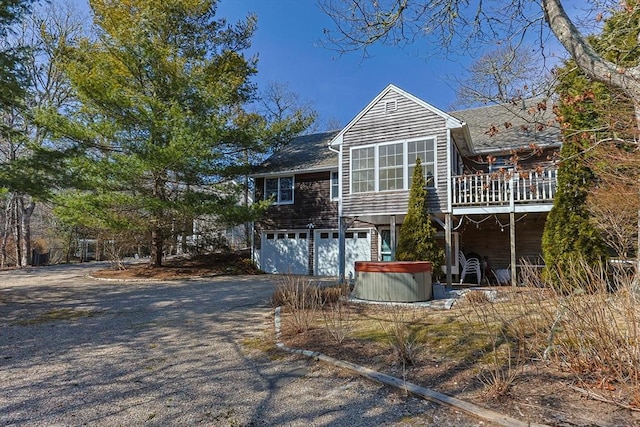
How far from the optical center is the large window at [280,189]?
16781 millimetres

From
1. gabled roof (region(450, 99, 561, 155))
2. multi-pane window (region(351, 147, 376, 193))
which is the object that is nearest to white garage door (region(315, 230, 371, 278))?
multi-pane window (region(351, 147, 376, 193))

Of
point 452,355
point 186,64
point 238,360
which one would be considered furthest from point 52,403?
point 186,64

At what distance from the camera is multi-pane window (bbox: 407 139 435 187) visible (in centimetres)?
1158

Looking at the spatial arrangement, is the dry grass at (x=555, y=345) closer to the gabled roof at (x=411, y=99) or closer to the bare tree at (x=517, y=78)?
the bare tree at (x=517, y=78)

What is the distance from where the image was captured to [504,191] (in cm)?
1090

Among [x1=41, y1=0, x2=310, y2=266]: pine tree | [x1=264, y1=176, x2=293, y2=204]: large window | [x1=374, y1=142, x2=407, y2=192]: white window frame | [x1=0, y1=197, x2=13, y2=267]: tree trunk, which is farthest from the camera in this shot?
[x1=0, y1=197, x2=13, y2=267]: tree trunk

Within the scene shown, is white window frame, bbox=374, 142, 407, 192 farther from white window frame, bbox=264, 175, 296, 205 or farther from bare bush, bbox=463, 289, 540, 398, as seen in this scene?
bare bush, bbox=463, 289, 540, 398

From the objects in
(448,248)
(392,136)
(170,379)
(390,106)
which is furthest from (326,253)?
(170,379)

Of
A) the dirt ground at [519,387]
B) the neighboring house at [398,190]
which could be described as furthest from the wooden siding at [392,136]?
the dirt ground at [519,387]

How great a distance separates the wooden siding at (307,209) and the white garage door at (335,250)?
54cm

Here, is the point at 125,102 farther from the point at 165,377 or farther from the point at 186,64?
the point at 165,377

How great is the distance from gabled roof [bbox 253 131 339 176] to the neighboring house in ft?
0.22

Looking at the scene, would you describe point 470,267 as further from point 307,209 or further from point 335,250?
point 307,209

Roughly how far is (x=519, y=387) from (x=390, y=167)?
9207 millimetres
